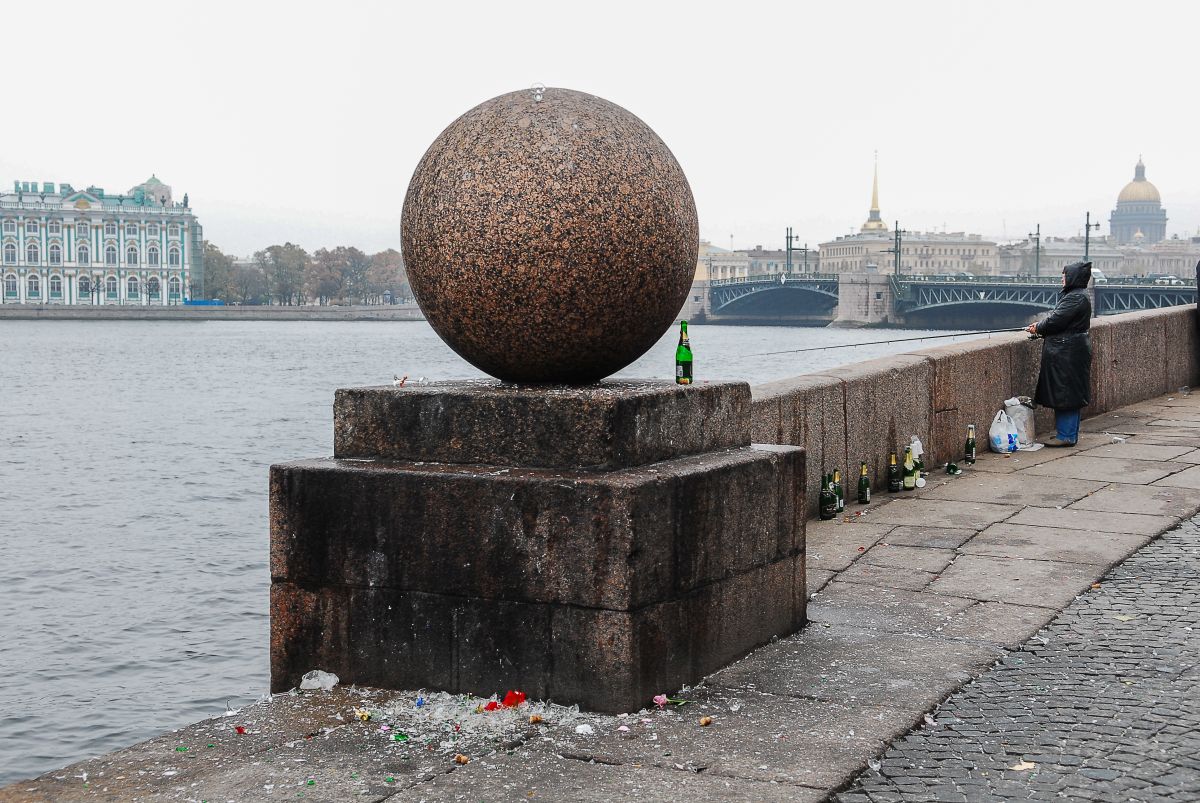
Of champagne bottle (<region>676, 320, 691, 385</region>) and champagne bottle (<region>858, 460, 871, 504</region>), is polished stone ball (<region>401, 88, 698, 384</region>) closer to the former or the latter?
champagne bottle (<region>676, 320, 691, 385</region>)

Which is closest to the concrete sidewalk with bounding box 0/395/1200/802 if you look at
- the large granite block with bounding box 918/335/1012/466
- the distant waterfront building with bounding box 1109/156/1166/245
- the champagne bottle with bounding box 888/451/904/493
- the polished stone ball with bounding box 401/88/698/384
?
the polished stone ball with bounding box 401/88/698/384

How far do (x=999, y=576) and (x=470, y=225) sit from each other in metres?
2.24

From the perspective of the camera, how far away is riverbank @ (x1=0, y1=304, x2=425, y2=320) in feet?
358

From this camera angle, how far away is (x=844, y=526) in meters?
5.54

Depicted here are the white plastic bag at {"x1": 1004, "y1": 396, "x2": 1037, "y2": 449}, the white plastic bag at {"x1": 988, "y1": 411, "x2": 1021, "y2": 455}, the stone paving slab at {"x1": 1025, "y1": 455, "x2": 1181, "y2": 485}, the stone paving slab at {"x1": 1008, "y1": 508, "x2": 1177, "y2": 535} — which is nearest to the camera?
the stone paving slab at {"x1": 1008, "y1": 508, "x2": 1177, "y2": 535}

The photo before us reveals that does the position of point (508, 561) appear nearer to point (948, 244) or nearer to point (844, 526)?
point (844, 526)

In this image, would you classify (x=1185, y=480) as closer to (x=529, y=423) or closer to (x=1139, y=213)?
(x=529, y=423)

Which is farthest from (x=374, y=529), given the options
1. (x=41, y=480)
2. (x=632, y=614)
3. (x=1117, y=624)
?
(x=41, y=480)

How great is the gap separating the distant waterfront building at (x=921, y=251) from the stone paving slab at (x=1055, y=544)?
401 feet

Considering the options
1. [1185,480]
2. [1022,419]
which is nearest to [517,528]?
[1185,480]

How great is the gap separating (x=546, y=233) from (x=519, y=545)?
75 centimetres

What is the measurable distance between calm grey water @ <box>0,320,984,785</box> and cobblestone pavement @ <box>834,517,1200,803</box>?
5.48m

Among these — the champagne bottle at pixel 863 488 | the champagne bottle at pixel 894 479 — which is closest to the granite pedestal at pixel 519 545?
the champagne bottle at pixel 863 488

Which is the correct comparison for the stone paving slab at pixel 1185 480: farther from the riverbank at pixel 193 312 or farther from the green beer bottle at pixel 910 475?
the riverbank at pixel 193 312
